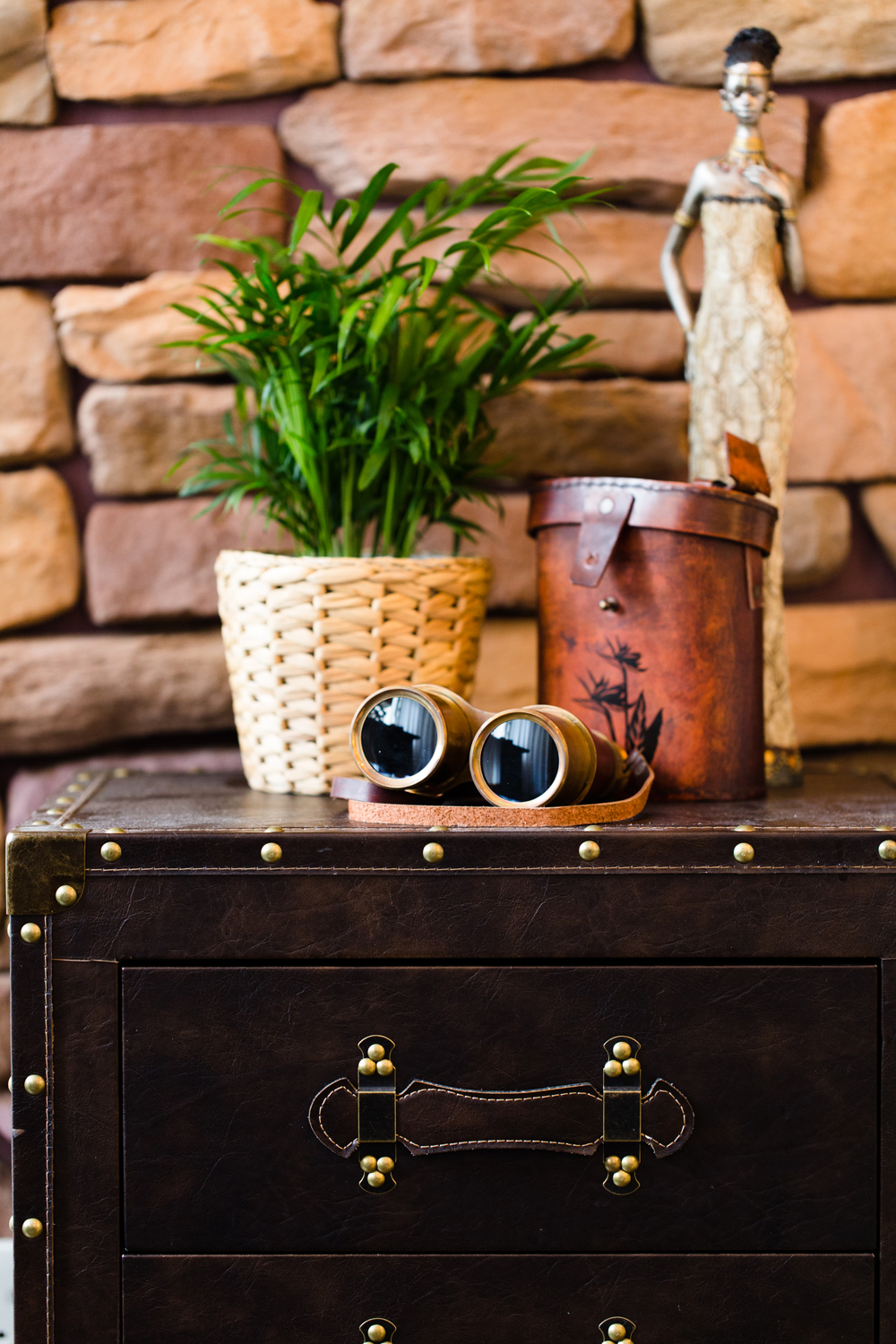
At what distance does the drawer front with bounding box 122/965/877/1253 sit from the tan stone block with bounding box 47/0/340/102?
3.84 ft

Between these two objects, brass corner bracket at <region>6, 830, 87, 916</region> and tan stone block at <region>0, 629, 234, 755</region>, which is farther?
tan stone block at <region>0, 629, 234, 755</region>

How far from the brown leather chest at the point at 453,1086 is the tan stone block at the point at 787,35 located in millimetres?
1089

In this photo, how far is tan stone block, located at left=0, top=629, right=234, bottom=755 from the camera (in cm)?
149

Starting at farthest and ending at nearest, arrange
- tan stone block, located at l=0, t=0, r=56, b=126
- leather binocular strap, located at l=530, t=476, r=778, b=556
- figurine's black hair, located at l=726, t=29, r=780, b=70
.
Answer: tan stone block, located at l=0, t=0, r=56, b=126
figurine's black hair, located at l=726, t=29, r=780, b=70
leather binocular strap, located at l=530, t=476, r=778, b=556

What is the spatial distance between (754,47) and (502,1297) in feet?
4.34

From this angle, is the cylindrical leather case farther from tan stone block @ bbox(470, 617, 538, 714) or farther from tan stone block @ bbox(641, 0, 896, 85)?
tan stone block @ bbox(641, 0, 896, 85)

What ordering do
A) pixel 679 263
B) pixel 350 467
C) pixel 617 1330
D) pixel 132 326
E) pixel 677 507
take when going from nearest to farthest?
pixel 617 1330
pixel 677 507
pixel 350 467
pixel 679 263
pixel 132 326

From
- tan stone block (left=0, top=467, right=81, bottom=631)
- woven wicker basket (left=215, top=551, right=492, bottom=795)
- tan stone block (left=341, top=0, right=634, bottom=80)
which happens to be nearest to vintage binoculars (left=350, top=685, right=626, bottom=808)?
woven wicker basket (left=215, top=551, right=492, bottom=795)

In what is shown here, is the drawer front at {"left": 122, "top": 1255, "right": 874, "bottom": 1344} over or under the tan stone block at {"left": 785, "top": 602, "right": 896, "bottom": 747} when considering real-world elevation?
under

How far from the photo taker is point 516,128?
1.48 m

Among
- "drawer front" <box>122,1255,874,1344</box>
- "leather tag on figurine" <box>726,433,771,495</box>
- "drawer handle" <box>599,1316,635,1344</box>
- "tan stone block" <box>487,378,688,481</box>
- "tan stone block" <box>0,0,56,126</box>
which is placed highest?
"tan stone block" <box>0,0,56,126</box>

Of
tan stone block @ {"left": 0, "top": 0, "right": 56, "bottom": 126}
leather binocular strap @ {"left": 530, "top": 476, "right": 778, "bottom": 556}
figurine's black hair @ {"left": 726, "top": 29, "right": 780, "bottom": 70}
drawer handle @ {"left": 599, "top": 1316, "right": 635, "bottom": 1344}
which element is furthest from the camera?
tan stone block @ {"left": 0, "top": 0, "right": 56, "bottom": 126}

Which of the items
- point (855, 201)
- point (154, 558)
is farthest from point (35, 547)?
point (855, 201)

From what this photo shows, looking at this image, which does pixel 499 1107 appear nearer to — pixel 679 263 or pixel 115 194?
pixel 679 263
